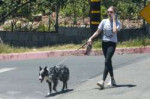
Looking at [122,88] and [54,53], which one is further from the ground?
[54,53]

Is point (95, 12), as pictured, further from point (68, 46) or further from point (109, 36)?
point (109, 36)

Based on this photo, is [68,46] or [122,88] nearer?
[122,88]

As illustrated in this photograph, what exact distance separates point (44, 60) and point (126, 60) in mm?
2513

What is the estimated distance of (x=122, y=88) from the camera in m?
12.0

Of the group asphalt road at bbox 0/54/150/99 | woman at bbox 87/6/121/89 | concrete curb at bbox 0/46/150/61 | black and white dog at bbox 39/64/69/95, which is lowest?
asphalt road at bbox 0/54/150/99

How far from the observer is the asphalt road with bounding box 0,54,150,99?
12602mm

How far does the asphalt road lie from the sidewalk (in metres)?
0.46

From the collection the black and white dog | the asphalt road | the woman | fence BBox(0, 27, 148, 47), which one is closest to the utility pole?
fence BBox(0, 27, 148, 47)

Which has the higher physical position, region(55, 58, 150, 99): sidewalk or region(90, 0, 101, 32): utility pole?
region(90, 0, 101, 32): utility pole

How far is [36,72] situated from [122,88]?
11.4ft

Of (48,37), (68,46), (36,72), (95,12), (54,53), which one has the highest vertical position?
(95,12)

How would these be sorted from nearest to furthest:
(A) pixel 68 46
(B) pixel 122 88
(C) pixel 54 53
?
(B) pixel 122 88 < (C) pixel 54 53 < (A) pixel 68 46

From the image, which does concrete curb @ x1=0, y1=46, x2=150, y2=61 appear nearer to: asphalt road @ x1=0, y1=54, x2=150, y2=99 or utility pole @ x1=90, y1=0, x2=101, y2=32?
asphalt road @ x1=0, y1=54, x2=150, y2=99

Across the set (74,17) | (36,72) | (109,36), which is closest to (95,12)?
(74,17)
